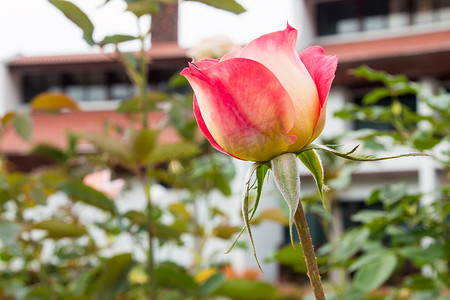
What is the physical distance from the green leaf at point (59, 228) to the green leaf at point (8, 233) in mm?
57

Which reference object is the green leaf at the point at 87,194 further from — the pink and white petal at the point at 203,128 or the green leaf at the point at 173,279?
the pink and white petal at the point at 203,128

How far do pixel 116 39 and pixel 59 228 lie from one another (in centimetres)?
36

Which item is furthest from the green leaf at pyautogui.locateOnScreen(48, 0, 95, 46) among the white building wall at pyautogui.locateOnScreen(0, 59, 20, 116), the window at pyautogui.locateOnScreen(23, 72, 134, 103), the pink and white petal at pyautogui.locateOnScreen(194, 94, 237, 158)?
the white building wall at pyautogui.locateOnScreen(0, 59, 20, 116)

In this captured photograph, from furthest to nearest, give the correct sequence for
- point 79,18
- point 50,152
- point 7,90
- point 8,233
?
point 7,90 < point 50,152 < point 8,233 < point 79,18

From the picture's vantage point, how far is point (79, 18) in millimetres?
427

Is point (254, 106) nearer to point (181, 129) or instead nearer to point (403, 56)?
point (181, 129)

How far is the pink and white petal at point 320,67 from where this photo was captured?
24 cm

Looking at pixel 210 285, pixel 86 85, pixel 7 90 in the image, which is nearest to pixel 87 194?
pixel 210 285

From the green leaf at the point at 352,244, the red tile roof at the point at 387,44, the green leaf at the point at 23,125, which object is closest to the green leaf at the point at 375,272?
the green leaf at the point at 352,244

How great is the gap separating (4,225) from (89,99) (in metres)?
10.2

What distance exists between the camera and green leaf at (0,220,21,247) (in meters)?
0.65

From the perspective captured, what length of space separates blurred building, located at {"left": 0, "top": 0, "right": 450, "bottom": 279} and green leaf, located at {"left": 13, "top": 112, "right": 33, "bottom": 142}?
698 cm

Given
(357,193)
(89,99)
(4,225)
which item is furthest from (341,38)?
(4,225)

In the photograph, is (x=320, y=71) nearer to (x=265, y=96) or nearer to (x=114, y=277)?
(x=265, y=96)
